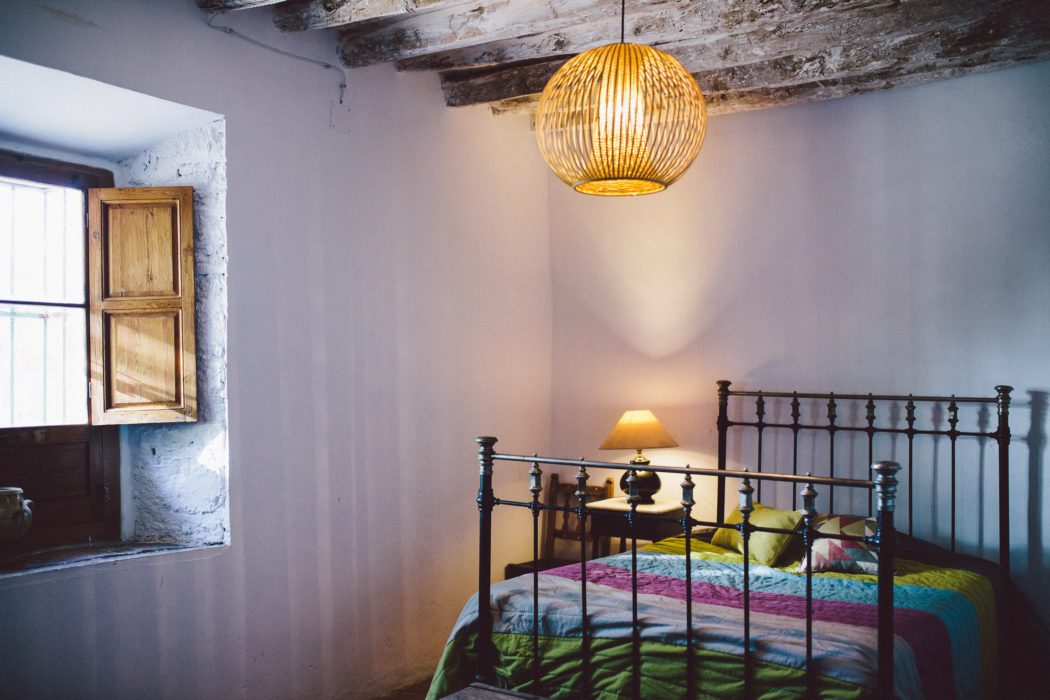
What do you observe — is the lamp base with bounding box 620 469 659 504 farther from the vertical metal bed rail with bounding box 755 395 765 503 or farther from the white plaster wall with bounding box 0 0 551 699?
the white plaster wall with bounding box 0 0 551 699

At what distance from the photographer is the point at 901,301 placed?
4.30 meters

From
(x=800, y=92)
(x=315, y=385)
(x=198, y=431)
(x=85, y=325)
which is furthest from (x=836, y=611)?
(x=85, y=325)

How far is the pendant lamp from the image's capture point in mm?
2551

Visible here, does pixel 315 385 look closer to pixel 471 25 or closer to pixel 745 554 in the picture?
pixel 471 25

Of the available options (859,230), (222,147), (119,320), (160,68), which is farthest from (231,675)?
(859,230)

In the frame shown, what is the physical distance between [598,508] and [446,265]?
5.08ft

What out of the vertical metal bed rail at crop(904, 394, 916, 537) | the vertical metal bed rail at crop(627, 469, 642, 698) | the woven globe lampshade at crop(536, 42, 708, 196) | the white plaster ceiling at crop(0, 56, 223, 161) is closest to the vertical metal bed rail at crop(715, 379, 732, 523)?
the vertical metal bed rail at crop(904, 394, 916, 537)

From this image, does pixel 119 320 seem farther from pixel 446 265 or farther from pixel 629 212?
pixel 629 212

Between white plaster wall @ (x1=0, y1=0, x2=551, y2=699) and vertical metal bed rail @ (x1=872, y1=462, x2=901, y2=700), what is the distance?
2442 mm

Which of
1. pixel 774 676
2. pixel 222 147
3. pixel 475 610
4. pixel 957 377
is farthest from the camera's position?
pixel 957 377

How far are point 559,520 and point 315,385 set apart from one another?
208 cm

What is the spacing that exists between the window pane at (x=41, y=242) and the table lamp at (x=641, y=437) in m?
2.72

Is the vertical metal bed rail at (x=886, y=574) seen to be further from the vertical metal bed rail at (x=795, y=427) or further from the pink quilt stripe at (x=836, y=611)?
the vertical metal bed rail at (x=795, y=427)

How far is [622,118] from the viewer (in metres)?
2.55
